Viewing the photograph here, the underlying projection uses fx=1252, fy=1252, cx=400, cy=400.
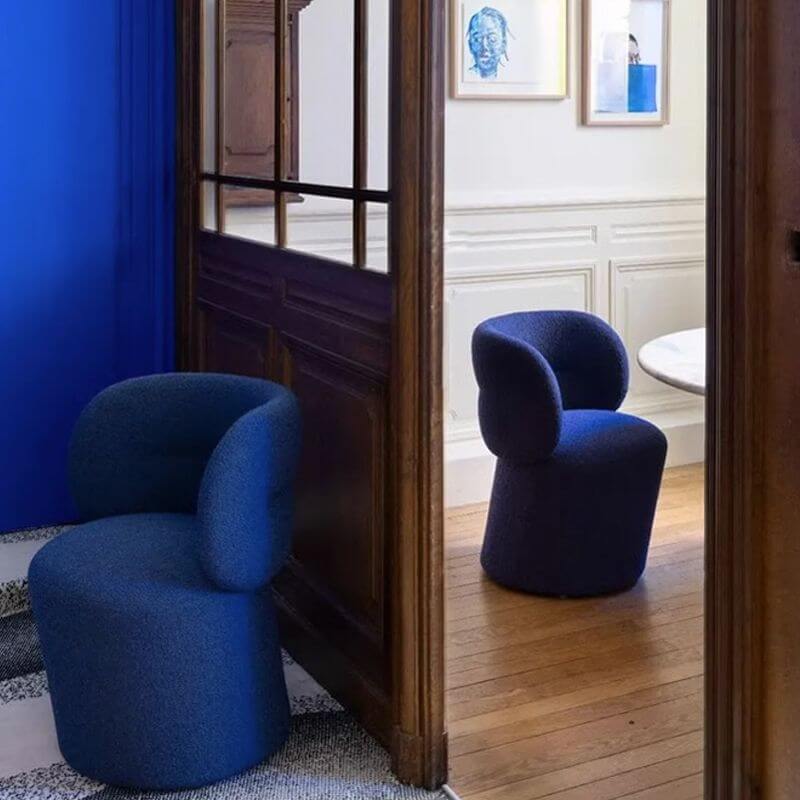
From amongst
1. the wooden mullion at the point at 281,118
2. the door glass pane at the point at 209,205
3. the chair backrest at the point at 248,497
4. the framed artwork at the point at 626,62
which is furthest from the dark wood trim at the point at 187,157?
the framed artwork at the point at 626,62

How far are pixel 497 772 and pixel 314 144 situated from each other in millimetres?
1473

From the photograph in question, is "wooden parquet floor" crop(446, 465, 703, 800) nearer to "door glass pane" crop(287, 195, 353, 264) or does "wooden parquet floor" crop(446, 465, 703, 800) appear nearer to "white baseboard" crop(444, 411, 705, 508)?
"white baseboard" crop(444, 411, 705, 508)

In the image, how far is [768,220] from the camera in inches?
57.9

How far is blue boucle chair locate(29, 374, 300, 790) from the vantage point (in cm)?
241

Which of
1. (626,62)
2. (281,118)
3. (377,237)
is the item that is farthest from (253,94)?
(626,62)

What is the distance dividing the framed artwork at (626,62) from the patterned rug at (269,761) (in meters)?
2.63

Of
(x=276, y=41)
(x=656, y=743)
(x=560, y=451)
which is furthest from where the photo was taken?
(x=560, y=451)

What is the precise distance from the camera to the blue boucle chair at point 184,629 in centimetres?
241

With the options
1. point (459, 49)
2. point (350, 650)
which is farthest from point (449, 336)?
point (350, 650)

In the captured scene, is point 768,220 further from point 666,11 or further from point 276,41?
point 666,11

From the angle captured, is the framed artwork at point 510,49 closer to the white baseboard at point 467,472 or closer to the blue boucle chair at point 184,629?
the white baseboard at point 467,472

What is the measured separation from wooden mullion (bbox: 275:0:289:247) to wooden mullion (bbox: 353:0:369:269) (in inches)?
18.2

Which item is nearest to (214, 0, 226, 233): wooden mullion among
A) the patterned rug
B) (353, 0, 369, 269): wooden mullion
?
(353, 0, 369, 269): wooden mullion

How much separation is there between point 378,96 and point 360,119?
0.08 m
